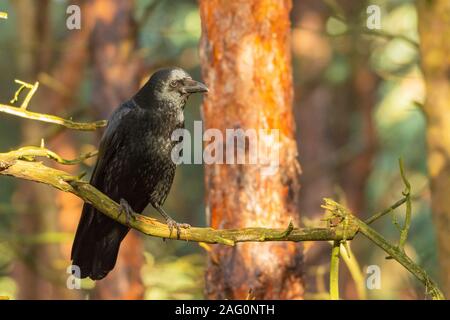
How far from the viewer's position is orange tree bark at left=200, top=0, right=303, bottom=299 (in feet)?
22.1

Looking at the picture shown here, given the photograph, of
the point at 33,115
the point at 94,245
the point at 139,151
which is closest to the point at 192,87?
the point at 139,151

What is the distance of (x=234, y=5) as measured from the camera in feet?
22.6

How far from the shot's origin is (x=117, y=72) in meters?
10.2

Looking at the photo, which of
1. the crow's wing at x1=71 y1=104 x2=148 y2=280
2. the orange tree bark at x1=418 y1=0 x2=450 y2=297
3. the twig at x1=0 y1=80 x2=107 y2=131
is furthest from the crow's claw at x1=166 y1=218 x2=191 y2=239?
the orange tree bark at x1=418 y1=0 x2=450 y2=297

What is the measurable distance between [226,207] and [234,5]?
150 centimetres

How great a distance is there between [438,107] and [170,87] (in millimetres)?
2648

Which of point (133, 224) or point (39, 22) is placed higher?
point (39, 22)

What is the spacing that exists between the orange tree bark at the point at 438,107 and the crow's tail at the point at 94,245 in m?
2.90

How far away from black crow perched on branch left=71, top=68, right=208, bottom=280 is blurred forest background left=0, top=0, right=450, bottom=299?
7.83ft

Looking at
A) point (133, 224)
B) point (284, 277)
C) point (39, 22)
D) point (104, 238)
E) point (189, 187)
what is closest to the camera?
point (133, 224)

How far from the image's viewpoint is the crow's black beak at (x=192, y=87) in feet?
19.0

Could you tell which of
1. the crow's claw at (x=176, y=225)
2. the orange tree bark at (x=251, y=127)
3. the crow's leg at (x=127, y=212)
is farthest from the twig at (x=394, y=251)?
the orange tree bark at (x=251, y=127)

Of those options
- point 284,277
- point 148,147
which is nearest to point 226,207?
point 284,277
